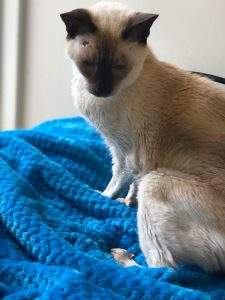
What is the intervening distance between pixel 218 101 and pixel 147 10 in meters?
0.68

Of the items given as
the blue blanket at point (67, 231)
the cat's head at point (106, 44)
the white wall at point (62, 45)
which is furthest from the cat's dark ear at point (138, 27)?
the white wall at point (62, 45)

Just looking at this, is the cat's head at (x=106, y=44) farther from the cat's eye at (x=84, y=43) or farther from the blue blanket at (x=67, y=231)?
the blue blanket at (x=67, y=231)

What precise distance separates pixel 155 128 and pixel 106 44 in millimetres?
265

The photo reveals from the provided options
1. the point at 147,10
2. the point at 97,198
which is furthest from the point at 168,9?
the point at 97,198

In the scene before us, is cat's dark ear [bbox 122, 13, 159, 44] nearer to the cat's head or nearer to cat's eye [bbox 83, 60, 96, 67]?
the cat's head

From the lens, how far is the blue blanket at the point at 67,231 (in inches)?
42.4

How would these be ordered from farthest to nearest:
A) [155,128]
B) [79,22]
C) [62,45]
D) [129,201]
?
1. [62,45]
2. [129,201]
3. [155,128]
4. [79,22]

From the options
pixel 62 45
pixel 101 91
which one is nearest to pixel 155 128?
pixel 101 91

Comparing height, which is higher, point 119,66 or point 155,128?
point 119,66

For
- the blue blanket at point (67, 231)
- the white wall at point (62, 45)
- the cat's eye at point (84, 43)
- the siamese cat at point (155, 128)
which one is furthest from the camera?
the white wall at point (62, 45)

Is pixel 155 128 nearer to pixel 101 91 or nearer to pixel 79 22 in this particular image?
pixel 101 91

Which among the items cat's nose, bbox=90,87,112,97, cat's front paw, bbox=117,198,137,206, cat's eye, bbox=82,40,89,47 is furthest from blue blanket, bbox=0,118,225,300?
cat's eye, bbox=82,40,89,47

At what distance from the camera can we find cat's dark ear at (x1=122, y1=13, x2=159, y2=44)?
1.27 meters

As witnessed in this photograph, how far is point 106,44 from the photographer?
1.29 metres
